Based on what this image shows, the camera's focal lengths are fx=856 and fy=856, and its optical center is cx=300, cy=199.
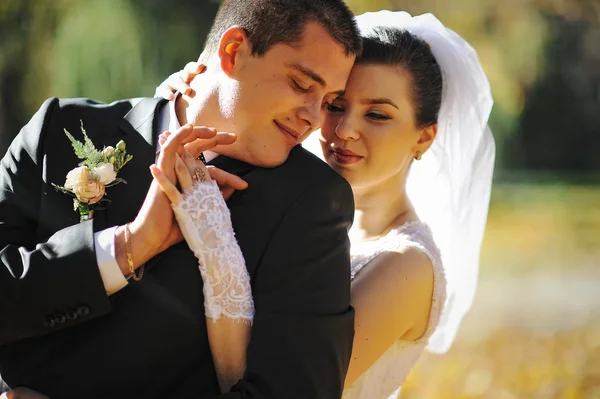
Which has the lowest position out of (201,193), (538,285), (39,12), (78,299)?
(538,285)

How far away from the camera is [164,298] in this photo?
2711 millimetres

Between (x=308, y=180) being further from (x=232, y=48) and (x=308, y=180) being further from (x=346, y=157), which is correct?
(x=346, y=157)

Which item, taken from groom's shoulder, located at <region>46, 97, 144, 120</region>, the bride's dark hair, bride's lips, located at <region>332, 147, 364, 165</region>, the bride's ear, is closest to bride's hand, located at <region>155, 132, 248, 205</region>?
groom's shoulder, located at <region>46, 97, 144, 120</region>

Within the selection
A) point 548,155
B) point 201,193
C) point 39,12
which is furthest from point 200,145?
point 548,155

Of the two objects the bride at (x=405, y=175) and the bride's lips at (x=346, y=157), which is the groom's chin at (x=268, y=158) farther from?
the bride's lips at (x=346, y=157)

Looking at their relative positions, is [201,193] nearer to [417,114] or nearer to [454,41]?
[417,114]

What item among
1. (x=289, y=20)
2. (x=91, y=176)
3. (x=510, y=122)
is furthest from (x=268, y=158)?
(x=510, y=122)

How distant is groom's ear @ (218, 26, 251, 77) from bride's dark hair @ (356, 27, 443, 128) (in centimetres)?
80

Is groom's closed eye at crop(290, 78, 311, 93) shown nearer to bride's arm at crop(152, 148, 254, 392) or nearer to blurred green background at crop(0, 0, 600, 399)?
bride's arm at crop(152, 148, 254, 392)

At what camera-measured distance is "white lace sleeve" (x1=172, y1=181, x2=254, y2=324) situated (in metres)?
2.66

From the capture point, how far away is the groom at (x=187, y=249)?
2621 millimetres

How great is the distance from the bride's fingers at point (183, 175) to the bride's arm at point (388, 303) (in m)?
0.99

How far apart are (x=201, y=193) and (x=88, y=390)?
715 millimetres

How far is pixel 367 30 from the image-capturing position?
386 centimetres
